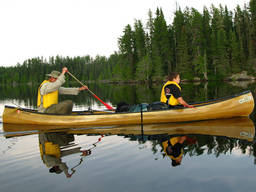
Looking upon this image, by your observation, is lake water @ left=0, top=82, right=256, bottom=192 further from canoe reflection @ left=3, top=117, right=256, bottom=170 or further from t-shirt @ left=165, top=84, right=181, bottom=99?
t-shirt @ left=165, top=84, right=181, bottom=99

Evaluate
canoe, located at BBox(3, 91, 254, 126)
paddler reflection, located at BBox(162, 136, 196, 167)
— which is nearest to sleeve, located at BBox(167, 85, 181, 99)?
canoe, located at BBox(3, 91, 254, 126)

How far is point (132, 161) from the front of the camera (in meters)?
4.87

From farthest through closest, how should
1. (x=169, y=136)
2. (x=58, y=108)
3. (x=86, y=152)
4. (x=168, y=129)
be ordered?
(x=58, y=108) < (x=168, y=129) < (x=169, y=136) < (x=86, y=152)

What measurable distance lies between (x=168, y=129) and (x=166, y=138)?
1164 mm

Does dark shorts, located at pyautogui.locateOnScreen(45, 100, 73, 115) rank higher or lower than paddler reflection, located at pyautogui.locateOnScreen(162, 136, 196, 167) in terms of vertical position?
higher

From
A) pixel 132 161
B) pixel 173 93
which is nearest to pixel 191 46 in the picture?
pixel 173 93

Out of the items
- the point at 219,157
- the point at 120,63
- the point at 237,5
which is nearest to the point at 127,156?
the point at 219,157

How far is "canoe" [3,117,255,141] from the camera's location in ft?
22.8

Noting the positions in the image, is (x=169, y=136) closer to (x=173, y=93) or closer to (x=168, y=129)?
(x=168, y=129)

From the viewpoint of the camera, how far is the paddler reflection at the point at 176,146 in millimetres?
4843

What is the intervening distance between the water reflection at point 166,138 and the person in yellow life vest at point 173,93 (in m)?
0.76

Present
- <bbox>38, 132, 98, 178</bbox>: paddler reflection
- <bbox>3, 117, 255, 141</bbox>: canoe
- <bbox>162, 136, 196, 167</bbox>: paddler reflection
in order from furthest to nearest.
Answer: <bbox>3, 117, 255, 141</bbox>: canoe, <bbox>162, 136, 196, 167</bbox>: paddler reflection, <bbox>38, 132, 98, 178</bbox>: paddler reflection

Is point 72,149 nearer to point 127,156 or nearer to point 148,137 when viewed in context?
point 127,156

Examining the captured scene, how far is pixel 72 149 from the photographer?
5.85 m
